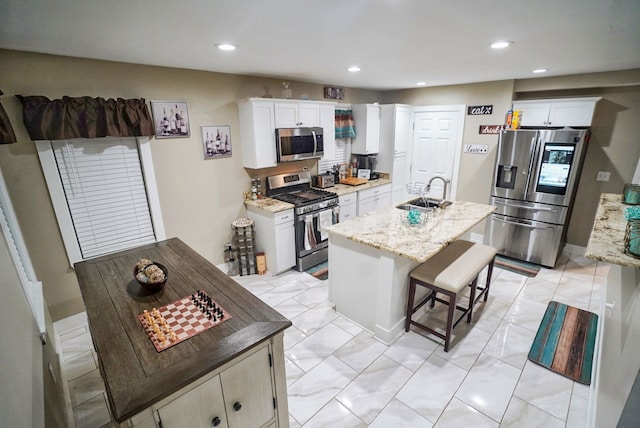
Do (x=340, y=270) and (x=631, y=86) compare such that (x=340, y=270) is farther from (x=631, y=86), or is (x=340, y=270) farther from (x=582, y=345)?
(x=631, y=86)

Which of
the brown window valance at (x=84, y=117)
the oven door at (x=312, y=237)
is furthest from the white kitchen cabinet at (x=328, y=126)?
the brown window valance at (x=84, y=117)

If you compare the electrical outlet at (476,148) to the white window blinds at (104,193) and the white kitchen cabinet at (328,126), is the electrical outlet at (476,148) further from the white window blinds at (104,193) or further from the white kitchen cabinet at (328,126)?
the white window blinds at (104,193)

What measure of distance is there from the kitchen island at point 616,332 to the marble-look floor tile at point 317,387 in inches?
59.0

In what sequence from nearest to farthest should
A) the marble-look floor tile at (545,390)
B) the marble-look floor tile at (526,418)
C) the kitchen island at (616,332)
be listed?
the kitchen island at (616,332) → the marble-look floor tile at (526,418) → the marble-look floor tile at (545,390)

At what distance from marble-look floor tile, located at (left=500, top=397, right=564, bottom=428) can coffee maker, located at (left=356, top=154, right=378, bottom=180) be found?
383 cm

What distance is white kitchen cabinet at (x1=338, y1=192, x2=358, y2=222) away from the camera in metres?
4.31

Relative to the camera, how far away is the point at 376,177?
5.29m

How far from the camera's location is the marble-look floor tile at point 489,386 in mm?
2016

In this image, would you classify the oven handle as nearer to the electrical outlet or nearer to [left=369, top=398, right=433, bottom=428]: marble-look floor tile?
the electrical outlet

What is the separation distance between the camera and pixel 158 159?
307 cm

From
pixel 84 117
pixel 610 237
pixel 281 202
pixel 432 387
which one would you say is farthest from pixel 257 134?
pixel 610 237

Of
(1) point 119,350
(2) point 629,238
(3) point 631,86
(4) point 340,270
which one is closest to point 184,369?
(1) point 119,350

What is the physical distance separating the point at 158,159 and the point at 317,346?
8.19 ft

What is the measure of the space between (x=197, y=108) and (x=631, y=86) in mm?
5219
